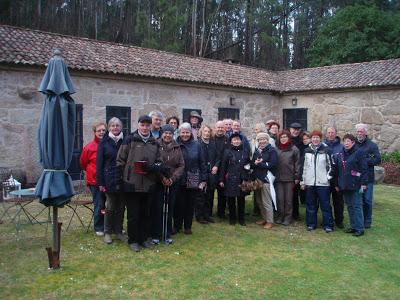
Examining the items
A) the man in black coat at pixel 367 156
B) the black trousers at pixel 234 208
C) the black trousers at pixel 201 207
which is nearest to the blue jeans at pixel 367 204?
the man in black coat at pixel 367 156

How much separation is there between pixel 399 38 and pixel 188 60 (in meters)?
14.3

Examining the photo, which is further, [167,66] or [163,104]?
[167,66]

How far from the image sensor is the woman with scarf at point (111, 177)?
5512mm

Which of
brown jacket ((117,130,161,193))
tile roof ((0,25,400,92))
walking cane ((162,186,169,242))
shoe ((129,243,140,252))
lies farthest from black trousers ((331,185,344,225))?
A: tile roof ((0,25,400,92))

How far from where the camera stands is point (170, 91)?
13.4 m

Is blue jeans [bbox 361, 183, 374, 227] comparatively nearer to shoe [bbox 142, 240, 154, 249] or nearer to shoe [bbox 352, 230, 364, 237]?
shoe [bbox 352, 230, 364, 237]

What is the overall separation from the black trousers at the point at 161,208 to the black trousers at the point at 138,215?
5.5 inches

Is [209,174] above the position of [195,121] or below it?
below

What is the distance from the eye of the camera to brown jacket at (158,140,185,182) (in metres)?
5.77

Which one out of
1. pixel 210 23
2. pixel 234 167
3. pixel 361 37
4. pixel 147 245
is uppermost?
pixel 210 23

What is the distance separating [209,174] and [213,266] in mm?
2169

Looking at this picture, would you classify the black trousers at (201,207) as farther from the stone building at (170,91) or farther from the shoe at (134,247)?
the stone building at (170,91)

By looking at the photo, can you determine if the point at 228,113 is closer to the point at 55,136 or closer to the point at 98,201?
the point at 98,201

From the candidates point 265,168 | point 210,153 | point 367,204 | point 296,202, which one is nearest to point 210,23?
point 296,202
